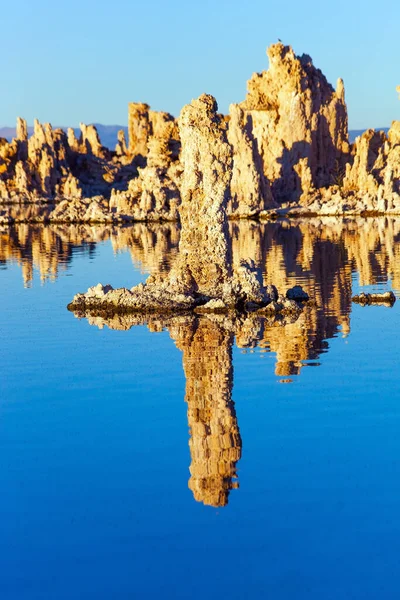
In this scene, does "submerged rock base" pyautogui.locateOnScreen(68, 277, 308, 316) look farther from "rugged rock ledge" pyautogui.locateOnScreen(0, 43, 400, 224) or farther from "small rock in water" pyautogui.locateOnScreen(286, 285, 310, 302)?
Result: "rugged rock ledge" pyautogui.locateOnScreen(0, 43, 400, 224)

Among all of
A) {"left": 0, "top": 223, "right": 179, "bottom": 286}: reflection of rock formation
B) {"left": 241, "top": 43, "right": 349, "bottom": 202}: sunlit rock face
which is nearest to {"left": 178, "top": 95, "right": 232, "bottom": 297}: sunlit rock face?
{"left": 0, "top": 223, "right": 179, "bottom": 286}: reflection of rock formation

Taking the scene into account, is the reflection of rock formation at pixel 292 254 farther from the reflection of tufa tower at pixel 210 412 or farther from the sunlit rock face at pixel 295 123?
the sunlit rock face at pixel 295 123

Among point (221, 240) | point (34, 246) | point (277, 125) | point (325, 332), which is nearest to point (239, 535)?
point (325, 332)

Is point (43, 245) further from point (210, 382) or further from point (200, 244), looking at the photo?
point (210, 382)

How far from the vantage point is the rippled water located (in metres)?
9.58

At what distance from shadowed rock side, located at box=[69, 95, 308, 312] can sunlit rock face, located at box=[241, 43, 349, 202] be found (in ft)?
218

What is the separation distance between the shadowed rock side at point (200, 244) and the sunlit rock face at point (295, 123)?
218ft

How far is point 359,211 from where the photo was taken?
84062 mm

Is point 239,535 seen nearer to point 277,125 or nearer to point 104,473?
point 104,473

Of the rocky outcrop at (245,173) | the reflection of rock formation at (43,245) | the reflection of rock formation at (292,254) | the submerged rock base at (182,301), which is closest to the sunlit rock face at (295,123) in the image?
the rocky outcrop at (245,173)

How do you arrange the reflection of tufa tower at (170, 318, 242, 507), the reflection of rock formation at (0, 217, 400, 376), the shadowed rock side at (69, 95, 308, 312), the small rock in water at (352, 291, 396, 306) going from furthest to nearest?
the small rock in water at (352, 291, 396, 306)
the shadowed rock side at (69, 95, 308, 312)
the reflection of rock formation at (0, 217, 400, 376)
the reflection of tufa tower at (170, 318, 242, 507)

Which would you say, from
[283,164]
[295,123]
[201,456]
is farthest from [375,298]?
[295,123]

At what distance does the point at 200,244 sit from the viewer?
1093 inches

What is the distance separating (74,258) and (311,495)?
38060 millimetres
